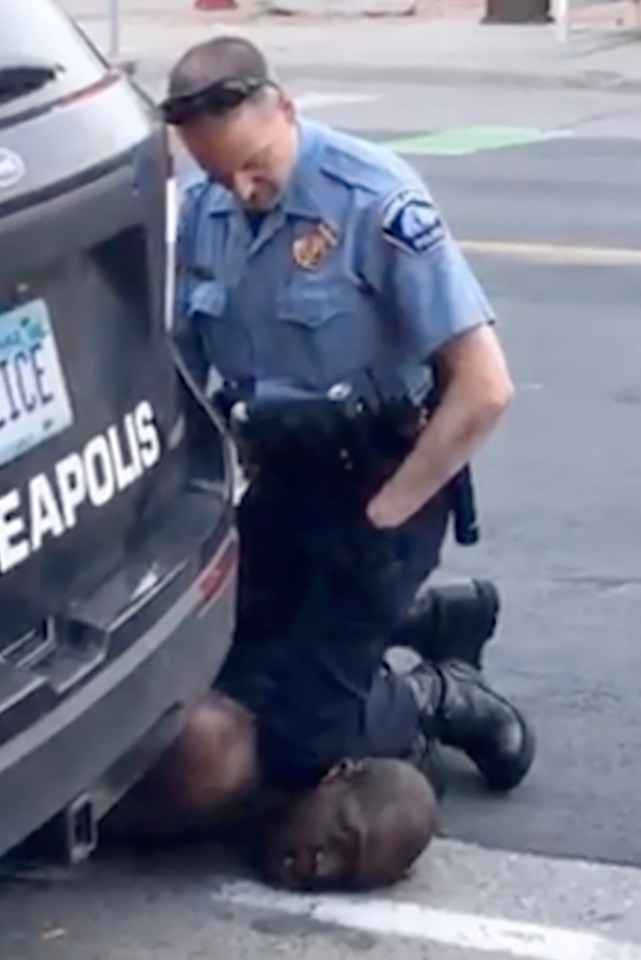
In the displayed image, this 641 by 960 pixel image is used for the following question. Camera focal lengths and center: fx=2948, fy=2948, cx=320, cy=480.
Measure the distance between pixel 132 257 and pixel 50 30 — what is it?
1.18ft

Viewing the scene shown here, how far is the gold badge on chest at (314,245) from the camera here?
4.71m

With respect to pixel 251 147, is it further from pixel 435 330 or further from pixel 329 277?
pixel 435 330

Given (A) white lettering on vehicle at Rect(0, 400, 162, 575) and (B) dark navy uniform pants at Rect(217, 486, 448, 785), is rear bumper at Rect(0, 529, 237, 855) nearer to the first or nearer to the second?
(A) white lettering on vehicle at Rect(0, 400, 162, 575)

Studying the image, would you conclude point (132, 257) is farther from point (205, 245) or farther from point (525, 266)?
point (525, 266)

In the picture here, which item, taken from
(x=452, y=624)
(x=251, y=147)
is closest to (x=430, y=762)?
(x=452, y=624)

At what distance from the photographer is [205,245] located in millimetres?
4855

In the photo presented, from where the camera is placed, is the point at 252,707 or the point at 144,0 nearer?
the point at 252,707

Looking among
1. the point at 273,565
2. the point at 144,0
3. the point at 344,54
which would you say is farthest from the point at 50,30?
the point at 144,0

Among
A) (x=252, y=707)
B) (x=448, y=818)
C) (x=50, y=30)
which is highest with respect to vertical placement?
(x=50, y=30)

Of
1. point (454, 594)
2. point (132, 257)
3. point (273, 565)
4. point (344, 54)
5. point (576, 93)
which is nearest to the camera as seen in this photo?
point (132, 257)

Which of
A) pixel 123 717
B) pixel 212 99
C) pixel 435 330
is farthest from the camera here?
pixel 435 330

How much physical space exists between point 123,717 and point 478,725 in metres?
1.41

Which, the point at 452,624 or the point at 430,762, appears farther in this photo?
the point at 452,624

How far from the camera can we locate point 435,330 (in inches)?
183
